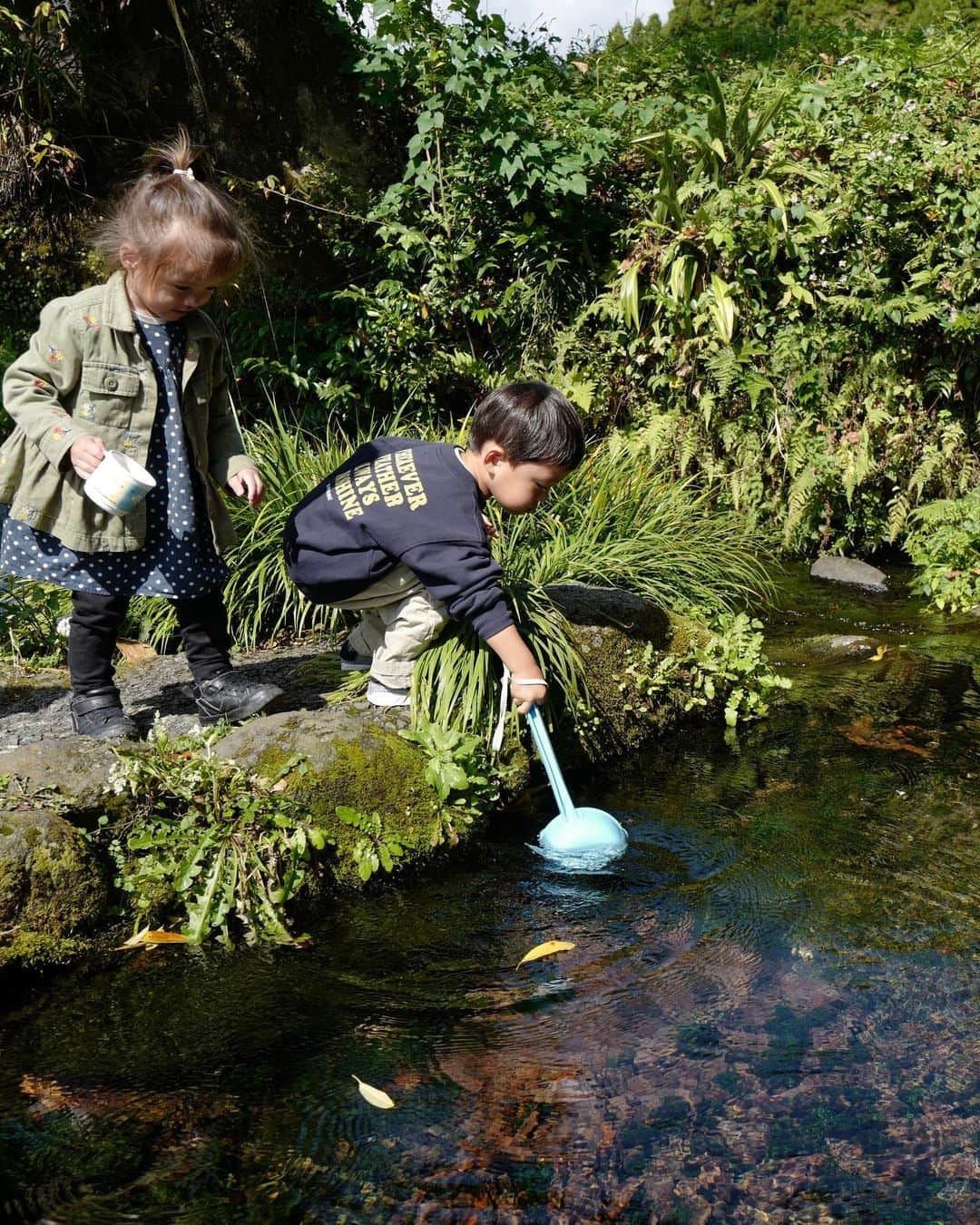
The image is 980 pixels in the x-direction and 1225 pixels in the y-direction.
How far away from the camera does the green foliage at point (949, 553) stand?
558 cm

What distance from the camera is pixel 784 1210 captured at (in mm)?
1802

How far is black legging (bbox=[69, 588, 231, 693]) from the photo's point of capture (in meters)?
3.16

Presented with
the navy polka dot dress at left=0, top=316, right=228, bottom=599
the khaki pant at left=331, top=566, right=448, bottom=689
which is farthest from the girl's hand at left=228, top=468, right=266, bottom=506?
the khaki pant at left=331, top=566, right=448, bottom=689

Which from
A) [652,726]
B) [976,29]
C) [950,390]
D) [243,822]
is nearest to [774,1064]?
[243,822]

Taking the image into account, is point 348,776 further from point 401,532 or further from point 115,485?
point 115,485

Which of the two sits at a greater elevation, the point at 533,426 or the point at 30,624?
the point at 533,426

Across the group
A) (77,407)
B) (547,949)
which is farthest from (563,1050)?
(77,407)

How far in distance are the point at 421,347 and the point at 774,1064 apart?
5460 mm

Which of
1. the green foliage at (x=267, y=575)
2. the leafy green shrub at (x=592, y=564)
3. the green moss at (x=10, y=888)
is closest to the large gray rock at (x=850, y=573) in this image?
the leafy green shrub at (x=592, y=564)

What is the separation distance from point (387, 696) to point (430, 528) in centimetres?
58

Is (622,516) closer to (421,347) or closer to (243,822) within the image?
(421,347)

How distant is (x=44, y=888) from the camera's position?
2406 millimetres

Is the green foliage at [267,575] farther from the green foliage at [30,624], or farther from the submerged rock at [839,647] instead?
the submerged rock at [839,647]

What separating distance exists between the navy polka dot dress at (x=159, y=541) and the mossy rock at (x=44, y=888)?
83 centimetres
